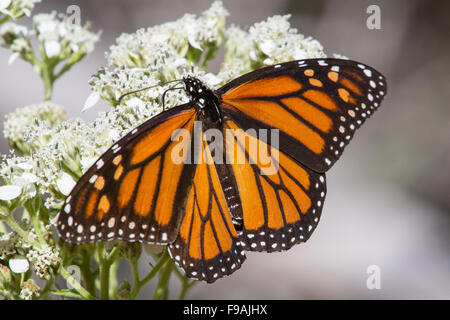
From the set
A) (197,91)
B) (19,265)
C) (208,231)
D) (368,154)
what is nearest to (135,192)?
(208,231)

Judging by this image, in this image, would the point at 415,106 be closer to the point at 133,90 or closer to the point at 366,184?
the point at 366,184

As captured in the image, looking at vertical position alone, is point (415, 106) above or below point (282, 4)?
below

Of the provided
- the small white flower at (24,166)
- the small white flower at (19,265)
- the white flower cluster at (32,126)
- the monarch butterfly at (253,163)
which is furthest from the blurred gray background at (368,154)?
the monarch butterfly at (253,163)

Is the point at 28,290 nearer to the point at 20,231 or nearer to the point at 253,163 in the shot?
the point at 20,231

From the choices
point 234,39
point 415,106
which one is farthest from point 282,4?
point 234,39

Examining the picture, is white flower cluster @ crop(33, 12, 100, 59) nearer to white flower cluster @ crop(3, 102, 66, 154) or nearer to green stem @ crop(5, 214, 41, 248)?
white flower cluster @ crop(3, 102, 66, 154)

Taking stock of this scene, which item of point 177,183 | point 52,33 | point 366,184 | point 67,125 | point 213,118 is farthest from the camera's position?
point 366,184

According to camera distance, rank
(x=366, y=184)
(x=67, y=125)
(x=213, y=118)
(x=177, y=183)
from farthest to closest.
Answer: (x=366, y=184) → (x=67, y=125) → (x=213, y=118) → (x=177, y=183)

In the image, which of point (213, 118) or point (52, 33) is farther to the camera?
point (52, 33)
